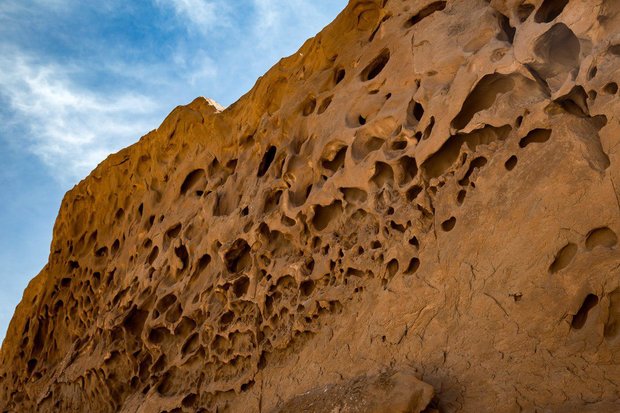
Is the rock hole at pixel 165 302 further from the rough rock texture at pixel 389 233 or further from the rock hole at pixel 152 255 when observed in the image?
the rock hole at pixel 152 255

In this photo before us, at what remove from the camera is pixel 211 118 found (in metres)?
6.04

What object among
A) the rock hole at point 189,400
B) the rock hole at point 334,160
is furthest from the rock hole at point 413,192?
the rock hole at point 189,400

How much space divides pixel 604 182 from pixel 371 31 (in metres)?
2.49

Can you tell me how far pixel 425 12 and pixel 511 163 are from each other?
1580 millimetres

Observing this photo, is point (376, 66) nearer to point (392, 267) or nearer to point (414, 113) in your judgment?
point (414, 113)

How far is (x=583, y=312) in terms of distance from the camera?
277 cm

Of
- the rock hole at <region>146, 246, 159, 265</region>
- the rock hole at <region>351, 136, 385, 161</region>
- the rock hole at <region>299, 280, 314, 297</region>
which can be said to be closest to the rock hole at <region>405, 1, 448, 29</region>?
the rock hole at <region>351, 136, 385, 161</region>

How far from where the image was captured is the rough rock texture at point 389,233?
285cm

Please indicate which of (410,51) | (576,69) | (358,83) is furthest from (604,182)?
(358,83)

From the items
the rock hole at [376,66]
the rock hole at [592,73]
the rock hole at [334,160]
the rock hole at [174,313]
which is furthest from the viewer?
the rock hole at [174,313]

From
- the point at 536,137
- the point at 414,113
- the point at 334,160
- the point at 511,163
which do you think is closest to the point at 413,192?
the point at 414,113

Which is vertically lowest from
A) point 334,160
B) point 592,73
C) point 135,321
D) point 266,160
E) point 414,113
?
point 592,73

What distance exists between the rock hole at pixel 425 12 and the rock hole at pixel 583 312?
220 centimetres

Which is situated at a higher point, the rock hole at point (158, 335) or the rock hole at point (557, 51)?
the rock hole at point (158, 335)
